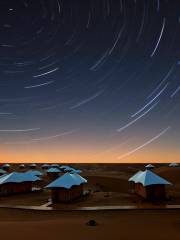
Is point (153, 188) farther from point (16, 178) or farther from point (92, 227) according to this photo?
point (16, 178)

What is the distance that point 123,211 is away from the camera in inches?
830

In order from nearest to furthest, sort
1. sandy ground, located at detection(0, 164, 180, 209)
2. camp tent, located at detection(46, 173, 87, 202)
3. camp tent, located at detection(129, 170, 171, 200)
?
sandy ground, located at detection(0, 164, 180, 209) < camp tent, located at detection(46, 173, 87, 202) < camp tent, located at detection(129, 170, 171, 200)

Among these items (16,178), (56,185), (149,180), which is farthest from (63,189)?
(16,178)

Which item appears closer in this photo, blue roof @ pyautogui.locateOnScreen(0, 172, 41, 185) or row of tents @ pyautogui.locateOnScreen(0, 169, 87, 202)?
row of tents @ pyautogui.locateOnScreen(0, 169, 87, 202)

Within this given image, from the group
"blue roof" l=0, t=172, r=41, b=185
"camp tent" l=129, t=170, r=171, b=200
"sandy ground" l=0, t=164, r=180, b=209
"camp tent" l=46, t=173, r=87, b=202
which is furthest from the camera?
"blue roof" l=0, t=172, r=41, b=185

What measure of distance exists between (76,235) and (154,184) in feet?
49.6

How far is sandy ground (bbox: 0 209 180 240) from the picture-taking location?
46.1ft

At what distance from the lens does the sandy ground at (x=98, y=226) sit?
14.0 metres

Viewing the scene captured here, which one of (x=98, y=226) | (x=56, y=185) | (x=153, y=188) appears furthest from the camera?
(x=153, y=188)

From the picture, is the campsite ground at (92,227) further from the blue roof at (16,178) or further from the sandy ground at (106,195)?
the blue roof at (16,178)

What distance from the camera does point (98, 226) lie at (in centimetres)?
1598

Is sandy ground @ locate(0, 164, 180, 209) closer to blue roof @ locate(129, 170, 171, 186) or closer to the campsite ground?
blue roof @ locate(129, 170, 171, 186)

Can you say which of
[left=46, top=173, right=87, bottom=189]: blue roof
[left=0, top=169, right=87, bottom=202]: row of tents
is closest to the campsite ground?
[left=0, top=169, right=87, bottom=202]: row of tents

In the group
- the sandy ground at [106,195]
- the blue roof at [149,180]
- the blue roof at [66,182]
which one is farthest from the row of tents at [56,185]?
the blue roof at [149,180]
